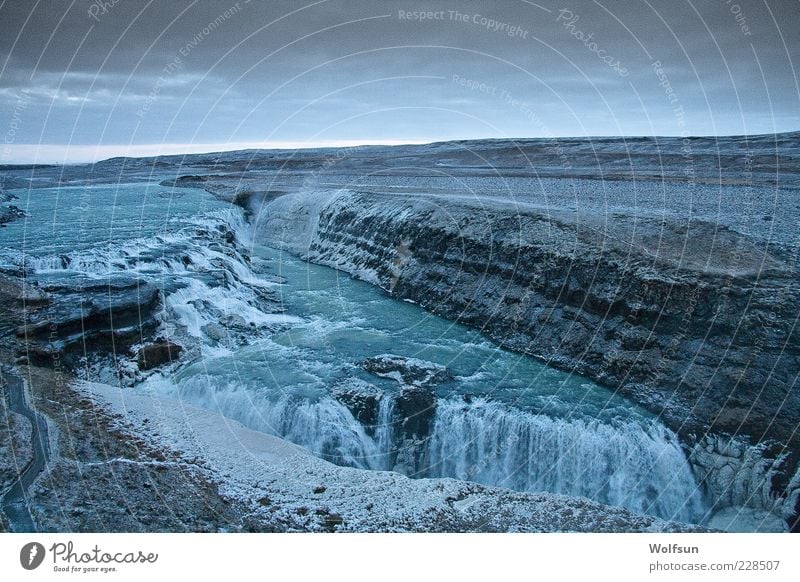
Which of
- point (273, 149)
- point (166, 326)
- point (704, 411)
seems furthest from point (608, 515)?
point (273, 149)

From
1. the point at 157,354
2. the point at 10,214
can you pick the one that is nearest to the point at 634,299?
the point at 157,354

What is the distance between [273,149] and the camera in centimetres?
11188

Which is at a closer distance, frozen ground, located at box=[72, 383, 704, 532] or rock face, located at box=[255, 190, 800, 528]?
frozen ground, located at box=[72, 383, 704, 532]

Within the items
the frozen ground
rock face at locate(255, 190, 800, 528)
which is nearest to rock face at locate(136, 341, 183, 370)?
the frozen ground

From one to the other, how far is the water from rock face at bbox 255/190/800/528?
0.88 meters

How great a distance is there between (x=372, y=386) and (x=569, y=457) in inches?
191

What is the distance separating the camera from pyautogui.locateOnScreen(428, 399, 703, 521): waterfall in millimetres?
10398

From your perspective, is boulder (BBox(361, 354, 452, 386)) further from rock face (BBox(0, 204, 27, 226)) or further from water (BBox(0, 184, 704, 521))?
rock face (BBox(0, 204, 27, 226))

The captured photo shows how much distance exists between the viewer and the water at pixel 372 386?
35.6 feet

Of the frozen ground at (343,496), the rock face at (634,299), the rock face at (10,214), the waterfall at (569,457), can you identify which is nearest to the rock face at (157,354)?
the frozen ground at (343,496)

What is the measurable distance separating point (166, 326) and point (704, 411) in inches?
562
